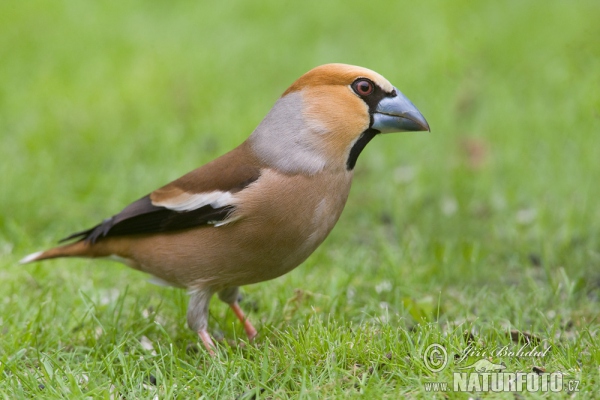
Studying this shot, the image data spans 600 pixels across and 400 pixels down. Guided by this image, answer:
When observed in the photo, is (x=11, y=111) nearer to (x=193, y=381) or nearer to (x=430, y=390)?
(x=193, y=381)

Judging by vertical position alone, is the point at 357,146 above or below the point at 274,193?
above

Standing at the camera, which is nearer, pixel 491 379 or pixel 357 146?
pixel 491 379

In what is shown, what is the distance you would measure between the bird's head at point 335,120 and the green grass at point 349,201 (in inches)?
32.5

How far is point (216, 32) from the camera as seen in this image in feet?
34.5

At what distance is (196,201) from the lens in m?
4.34

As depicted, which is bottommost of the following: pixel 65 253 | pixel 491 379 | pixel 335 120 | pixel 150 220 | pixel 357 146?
pixel 491 379

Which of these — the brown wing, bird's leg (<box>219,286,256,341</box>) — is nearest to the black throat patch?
the brown wing

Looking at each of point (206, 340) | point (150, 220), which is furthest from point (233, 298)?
point (150, 220)

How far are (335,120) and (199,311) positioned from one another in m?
1.29
